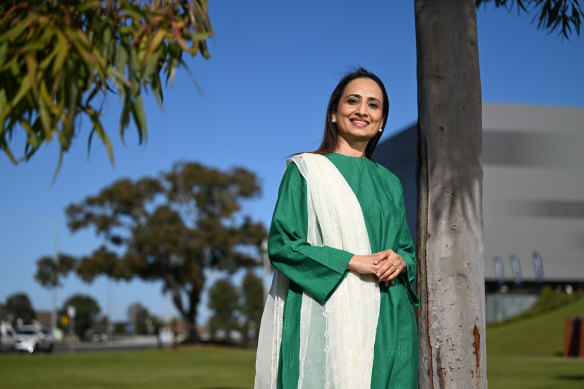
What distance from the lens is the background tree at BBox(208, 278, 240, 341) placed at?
218 feet

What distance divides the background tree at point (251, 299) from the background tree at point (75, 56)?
2312 inches

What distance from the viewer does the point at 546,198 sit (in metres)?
50.9

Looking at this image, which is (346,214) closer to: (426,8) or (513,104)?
(426,8)

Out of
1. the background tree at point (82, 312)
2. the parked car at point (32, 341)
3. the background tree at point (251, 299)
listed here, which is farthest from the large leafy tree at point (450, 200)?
the background tree at point (82, 312)

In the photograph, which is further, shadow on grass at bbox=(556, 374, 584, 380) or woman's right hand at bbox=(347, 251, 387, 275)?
shadow on grass at bbox=(556, 374, 584, 380)

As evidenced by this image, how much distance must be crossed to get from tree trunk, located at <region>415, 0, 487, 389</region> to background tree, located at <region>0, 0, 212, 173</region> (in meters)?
1.39

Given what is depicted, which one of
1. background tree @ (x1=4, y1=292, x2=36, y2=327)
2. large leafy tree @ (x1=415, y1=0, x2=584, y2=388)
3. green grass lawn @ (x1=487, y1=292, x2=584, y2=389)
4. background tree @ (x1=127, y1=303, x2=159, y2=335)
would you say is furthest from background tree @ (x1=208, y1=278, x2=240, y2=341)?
large leafy tree @ (x1=415, y1=0, x2=584, y2=388)

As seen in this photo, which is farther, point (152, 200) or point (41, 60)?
point (152, 200)

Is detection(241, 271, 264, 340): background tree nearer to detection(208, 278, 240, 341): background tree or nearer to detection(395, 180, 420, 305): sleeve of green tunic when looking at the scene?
detection(208, 278, 240, 341): background tree

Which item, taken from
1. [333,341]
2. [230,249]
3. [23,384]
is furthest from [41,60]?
[230,249]

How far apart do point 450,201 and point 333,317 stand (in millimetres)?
897

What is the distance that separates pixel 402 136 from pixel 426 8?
159ft

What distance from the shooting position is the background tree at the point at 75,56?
2.13 meters

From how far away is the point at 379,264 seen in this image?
275cm
